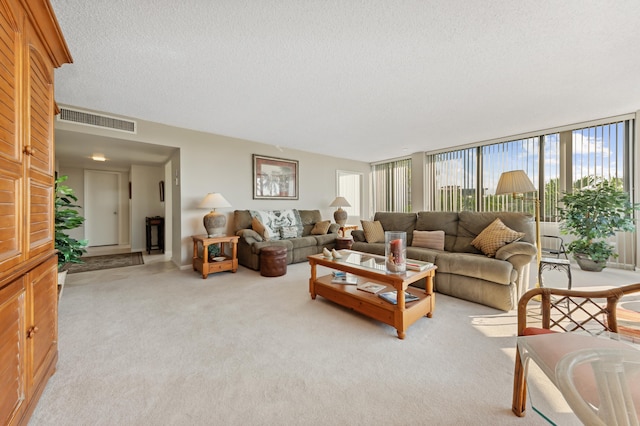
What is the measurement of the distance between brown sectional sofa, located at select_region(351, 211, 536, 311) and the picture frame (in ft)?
8.02

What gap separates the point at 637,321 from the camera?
1.57 m

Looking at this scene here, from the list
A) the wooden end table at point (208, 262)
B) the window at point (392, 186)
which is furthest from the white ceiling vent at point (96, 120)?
the window at point (392, 186)

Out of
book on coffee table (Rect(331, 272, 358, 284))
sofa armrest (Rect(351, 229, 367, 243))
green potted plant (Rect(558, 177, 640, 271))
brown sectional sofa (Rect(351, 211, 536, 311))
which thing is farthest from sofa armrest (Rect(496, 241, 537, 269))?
green potted plant (Rect(558, 177, 640, 271))

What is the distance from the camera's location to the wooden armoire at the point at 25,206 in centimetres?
103

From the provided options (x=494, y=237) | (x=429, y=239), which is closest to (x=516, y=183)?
(x=494, y=237)

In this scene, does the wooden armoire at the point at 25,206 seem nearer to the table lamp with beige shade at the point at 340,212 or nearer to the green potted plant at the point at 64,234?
the green potted plant at the point at 64,234

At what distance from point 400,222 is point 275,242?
2.11 m

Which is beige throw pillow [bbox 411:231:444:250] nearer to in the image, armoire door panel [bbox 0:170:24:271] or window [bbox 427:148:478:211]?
window [bbox 427:148:478:211]

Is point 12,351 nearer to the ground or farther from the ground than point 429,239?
nearer to the ground

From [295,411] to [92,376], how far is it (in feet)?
A: 4.23

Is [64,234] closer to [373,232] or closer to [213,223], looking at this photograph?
[213,223]

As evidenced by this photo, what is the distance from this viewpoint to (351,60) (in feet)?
7.41

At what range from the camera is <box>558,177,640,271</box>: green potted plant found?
3.61 m

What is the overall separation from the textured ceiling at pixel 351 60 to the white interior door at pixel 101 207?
3.88m
